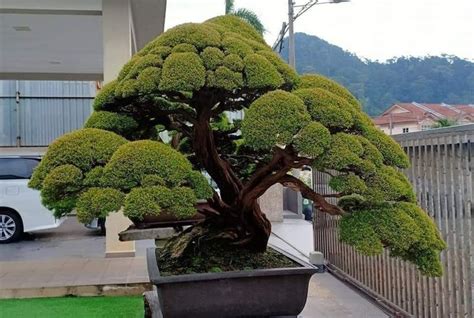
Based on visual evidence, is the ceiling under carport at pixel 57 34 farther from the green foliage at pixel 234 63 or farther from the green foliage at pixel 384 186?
the green foliage at pixel 384 186

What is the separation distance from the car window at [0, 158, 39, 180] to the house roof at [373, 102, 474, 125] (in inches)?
366

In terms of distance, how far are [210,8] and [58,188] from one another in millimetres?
12065

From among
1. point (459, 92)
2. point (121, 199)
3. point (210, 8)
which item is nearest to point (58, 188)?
point (121, 199)

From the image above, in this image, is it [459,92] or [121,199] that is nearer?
[121,199]

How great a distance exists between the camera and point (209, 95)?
7.14ft

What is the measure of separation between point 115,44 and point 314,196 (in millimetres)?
3377

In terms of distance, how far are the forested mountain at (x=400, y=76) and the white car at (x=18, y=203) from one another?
320 inches

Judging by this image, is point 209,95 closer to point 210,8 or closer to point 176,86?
point 176,86

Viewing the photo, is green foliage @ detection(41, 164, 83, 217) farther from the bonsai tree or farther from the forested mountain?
the forested mountain

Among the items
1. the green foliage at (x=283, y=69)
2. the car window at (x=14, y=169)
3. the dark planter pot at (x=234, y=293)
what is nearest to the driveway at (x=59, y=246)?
the car window at (x=14, y=169)

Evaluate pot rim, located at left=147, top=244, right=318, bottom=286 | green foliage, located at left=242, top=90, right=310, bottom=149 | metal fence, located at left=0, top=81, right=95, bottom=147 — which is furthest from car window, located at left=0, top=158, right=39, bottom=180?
green foliage, located at left=242, top=90, right=310, bottom=149

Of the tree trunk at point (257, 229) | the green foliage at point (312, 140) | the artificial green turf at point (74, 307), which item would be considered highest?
the green foliage at point (312, 140)

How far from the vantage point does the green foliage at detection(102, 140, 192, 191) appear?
1.84m

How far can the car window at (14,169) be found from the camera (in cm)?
632
